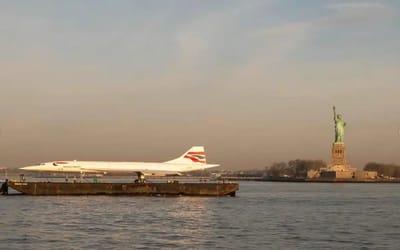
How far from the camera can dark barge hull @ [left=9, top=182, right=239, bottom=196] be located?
91188 millimetres

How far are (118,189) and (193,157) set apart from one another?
29263 millimetres

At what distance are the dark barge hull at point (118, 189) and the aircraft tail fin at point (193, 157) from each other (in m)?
24.5

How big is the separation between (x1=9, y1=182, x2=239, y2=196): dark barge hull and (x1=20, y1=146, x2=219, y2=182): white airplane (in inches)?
659

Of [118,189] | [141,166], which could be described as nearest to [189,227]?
[118,189]

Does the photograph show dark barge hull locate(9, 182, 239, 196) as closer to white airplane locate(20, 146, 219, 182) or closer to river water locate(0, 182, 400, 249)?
white airplane locate(20, 146, 219, 182)

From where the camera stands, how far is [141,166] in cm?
11462

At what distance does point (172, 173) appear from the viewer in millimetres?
117625

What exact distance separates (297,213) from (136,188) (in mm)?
33897

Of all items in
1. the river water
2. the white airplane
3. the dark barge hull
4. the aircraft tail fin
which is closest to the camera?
the river water

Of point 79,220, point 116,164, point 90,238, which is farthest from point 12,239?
point 116,164

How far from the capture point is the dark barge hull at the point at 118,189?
299 feet

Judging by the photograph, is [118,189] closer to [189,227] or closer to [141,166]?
[141,166]

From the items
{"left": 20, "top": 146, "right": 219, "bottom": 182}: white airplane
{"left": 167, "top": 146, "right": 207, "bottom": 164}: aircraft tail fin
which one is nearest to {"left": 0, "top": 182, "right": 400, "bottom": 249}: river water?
{"left": 20, "top": 146, "right": 219, "bottom": 182}: white airplane

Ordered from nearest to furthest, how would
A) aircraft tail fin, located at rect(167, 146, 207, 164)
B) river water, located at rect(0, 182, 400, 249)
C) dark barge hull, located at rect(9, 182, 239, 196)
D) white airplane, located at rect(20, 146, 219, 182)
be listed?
river water, located at rect(0, 182, 400, 249) → dark barge hull, located at rect(9, 182, 239, 196) → white airplane, located at rect(20, 146, 219, 182) → aircraft tail fin, located at rect(167, 146, 207, 164)
